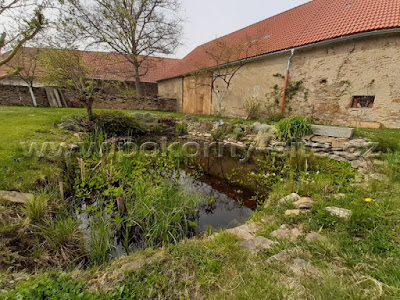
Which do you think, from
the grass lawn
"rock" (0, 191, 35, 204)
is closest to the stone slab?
the grass lawn

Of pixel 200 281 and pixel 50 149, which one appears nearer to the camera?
pixel 200 281

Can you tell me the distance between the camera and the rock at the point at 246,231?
187cm

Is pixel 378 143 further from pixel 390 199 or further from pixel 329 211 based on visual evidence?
pixel 329 211

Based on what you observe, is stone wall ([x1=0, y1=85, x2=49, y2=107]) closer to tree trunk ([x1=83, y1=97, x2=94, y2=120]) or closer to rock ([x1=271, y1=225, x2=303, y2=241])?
tree trunk ([x1=83, y1=97, x2=94, y2=120])

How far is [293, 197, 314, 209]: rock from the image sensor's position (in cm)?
227

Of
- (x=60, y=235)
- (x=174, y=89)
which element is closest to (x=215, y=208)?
(x=60, y=235)

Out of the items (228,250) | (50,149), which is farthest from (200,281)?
(50,149)

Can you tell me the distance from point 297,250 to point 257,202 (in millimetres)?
1531

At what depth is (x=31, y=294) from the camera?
39.8 inches

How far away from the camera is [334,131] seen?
489 cm

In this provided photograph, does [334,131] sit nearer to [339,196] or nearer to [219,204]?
[339,196]

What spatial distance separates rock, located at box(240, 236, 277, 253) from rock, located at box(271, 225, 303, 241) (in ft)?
0.49

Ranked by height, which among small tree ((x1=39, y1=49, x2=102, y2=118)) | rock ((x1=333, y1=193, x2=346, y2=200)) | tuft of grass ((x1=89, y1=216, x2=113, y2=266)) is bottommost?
tuft of grass ((x1=89, y1=216, x2=113, y2=266))

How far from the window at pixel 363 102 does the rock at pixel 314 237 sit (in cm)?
738
